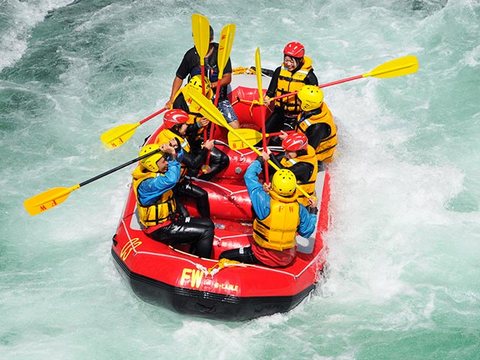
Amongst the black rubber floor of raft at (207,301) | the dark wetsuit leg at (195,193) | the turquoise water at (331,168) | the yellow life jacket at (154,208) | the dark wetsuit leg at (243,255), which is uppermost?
the yellow life jacket at (154,208)

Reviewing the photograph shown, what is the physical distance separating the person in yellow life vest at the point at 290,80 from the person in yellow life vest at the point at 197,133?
0.68 meters

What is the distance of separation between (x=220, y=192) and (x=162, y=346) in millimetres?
1462

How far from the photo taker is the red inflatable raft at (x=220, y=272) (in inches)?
199

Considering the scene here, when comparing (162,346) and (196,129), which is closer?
(162,346)

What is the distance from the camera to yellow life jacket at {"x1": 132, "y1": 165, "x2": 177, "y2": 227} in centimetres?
502

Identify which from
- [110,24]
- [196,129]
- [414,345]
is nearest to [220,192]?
[196,129]

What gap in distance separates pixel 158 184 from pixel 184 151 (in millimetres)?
697

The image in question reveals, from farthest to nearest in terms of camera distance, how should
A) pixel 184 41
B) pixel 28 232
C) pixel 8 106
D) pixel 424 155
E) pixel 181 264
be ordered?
1. pixel 184 41
2. pixel 8 106
3. pixel 424 155
4. pixel 28 232
5. pixel 181 264

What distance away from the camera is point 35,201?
5.45m

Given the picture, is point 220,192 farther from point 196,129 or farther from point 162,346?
point 162,346

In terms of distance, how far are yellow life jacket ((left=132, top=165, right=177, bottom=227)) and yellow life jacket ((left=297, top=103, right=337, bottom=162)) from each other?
1496 millimetres

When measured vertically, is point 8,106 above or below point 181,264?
below

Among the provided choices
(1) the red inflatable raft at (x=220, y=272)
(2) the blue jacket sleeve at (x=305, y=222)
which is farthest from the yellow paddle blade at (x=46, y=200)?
(2) the blue jacket sleeve at (x=305, y=222)

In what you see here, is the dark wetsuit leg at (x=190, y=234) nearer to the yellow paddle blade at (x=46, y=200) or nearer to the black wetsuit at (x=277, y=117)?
the yellow paddle blade at (x=46, y=200)
